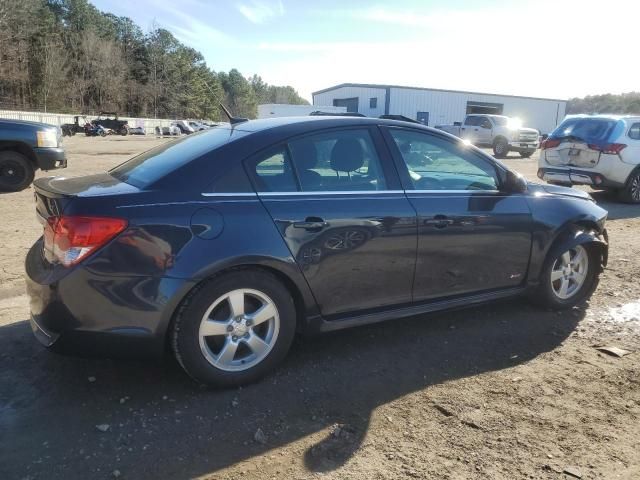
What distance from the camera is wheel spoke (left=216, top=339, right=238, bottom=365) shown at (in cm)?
303

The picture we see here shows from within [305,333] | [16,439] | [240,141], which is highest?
[240,141]

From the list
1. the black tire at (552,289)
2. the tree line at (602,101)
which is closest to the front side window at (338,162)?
the black tire at (552,289)

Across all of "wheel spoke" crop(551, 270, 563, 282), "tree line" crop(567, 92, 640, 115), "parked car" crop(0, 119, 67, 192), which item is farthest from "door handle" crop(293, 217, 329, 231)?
"tree line" crop(567, 92, 640, 115)

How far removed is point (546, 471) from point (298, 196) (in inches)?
78.3

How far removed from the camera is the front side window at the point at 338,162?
3.31 meters

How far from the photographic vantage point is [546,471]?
2469mm

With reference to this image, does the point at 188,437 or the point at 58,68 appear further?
the point at 58,68

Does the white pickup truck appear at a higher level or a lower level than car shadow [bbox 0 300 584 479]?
higher

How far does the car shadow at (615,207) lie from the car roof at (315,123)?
7.05m

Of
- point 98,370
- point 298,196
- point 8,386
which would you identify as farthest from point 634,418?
point 8,386

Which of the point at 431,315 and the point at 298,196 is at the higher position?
the point at 298,196

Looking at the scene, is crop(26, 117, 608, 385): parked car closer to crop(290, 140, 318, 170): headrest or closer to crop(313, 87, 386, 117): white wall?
crop(290, 140, 318, 170): headrest

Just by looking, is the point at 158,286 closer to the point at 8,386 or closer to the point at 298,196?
the point at 298,196

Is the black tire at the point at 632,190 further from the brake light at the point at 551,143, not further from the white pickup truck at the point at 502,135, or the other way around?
the white pickup truck at the point at 502,135
